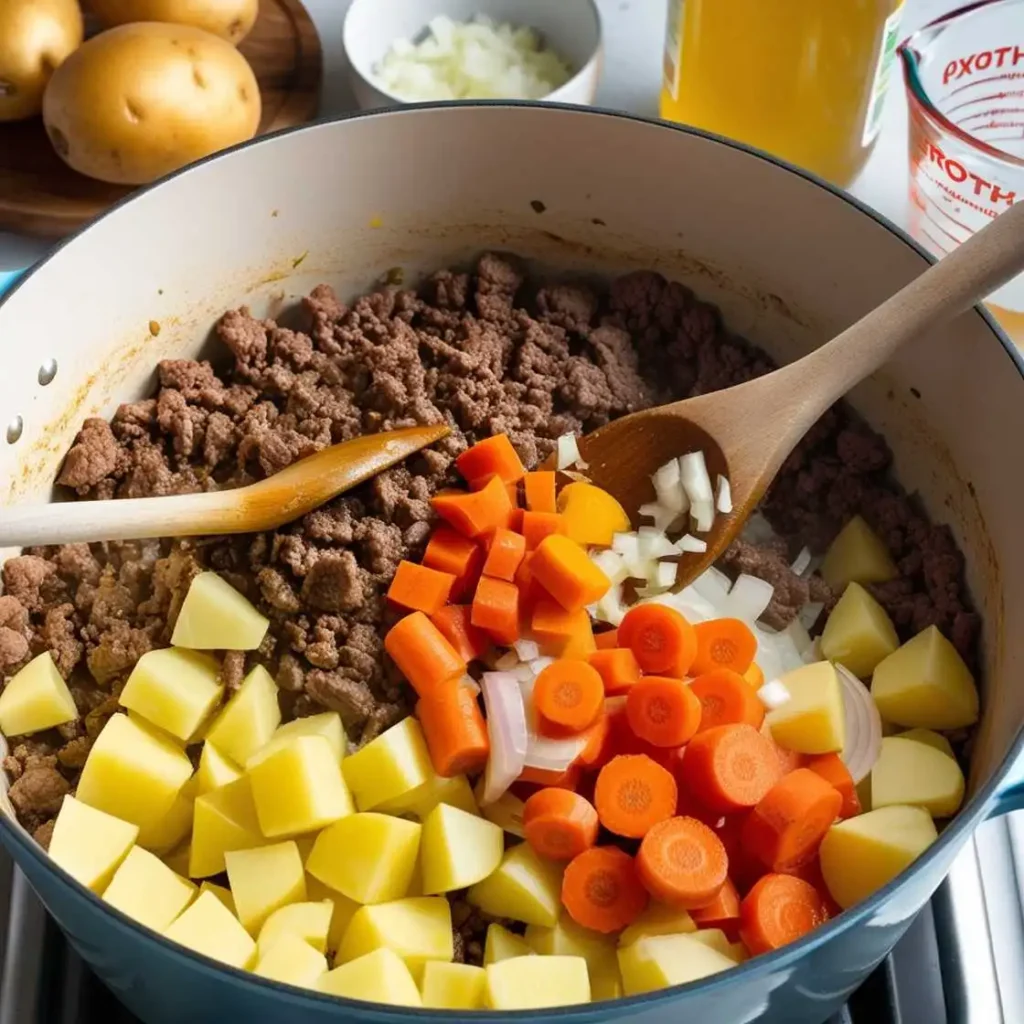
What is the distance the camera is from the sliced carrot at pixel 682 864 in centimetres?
112

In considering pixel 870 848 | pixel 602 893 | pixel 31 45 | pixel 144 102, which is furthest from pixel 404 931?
pixel 31 45

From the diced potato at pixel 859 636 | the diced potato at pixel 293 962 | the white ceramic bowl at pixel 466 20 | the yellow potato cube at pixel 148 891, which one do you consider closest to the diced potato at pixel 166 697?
the yellow potato cube at pixel 148 891

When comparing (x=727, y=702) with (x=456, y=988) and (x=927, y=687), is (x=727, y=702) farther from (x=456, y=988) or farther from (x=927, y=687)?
(x=456, y=988)

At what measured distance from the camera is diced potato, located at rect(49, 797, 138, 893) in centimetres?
114

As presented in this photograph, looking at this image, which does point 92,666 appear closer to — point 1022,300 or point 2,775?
point 2,775

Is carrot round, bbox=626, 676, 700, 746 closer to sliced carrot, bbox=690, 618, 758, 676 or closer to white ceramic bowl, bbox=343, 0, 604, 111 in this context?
sliced carrot, bbox=690, 618, 758, 676

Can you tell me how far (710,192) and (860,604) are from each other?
1.72 feet

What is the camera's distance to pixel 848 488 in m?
1.51

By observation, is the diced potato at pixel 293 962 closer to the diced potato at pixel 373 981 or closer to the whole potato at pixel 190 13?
the diced potato at pixel 373 981

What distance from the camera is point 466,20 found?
74.8 inches

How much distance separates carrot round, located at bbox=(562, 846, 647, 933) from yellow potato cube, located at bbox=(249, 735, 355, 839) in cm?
23

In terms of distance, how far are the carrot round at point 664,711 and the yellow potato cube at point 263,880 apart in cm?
37

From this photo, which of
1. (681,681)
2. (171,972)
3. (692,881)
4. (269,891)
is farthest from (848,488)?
(171,972)

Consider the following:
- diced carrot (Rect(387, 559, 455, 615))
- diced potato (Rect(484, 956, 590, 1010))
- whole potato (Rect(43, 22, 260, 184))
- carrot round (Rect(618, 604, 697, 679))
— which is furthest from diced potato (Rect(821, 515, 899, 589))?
whole potato (Rect(43, 22, 260, 184))
